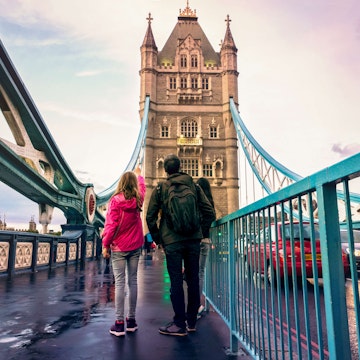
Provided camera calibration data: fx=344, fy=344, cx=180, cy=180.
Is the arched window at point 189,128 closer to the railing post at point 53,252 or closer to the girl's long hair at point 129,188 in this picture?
the railing post at point 53,252

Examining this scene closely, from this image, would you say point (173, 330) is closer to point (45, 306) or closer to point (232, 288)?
point (232, 288)

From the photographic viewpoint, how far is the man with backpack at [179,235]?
284cm

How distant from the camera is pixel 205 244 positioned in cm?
374

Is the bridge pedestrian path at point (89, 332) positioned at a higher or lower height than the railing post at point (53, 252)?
lower

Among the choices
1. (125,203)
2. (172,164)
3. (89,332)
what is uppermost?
(172,164)

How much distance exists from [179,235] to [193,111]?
36.1m

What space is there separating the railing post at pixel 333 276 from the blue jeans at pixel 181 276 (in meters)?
1.74

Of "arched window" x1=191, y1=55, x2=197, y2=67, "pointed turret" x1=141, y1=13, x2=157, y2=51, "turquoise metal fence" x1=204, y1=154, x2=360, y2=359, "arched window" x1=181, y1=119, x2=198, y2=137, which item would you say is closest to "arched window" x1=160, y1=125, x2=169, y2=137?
"arched window" x1=181, y1=119, x2=198, y2=137

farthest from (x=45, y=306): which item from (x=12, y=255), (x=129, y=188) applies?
(x=12, y=255)

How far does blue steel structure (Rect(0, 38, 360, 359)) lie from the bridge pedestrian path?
0.24m

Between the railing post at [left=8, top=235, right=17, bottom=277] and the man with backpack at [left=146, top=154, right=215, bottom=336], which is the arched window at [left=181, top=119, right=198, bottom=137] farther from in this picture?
the man with backpack at [left=146, top=154, right=215, bottom=336]

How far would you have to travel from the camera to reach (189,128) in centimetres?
3797

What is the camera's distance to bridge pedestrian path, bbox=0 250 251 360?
7.92 feet

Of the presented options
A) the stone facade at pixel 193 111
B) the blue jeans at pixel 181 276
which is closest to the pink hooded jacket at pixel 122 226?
the blue jeans at pixel 181 276
